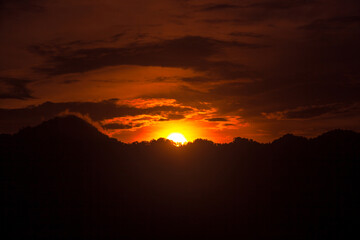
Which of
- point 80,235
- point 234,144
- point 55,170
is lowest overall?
point 80,235

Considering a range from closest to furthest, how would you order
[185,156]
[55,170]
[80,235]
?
[80,235], [55,170], [185,156]

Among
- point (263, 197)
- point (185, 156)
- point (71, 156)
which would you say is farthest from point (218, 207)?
point (71, 156)

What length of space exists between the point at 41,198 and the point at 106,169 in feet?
73.0

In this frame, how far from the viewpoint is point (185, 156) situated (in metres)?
139

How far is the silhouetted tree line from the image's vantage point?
348 ft

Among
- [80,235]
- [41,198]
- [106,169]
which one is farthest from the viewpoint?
[106,169]

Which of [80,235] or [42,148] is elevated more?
[42,148]

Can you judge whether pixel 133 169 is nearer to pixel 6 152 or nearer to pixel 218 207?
pixel 218 207

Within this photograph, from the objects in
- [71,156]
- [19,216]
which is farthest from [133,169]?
[19,216]

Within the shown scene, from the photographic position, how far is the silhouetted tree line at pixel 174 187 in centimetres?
10619

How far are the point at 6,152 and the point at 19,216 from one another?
24.5 m

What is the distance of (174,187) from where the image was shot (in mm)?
125312

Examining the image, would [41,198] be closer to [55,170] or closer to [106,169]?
[55,170]

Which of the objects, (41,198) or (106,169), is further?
(106,169)
